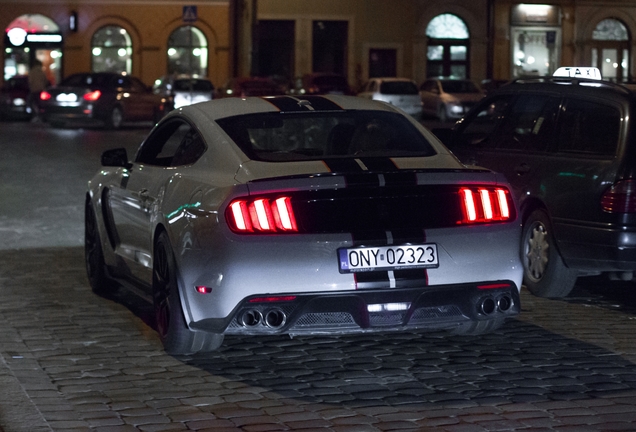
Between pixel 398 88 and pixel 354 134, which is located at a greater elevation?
pixel 354 134

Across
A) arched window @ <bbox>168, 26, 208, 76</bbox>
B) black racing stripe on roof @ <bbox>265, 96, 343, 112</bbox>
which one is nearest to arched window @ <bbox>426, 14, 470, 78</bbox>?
arched window @ <bbox>168, 26, 208, 76</bbox>

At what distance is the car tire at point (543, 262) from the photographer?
9.48 m

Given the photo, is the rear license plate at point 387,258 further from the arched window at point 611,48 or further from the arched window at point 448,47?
the arched window at point 611,48

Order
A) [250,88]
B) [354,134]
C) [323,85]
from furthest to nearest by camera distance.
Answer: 1. [323,85]
2. [250,88]
3. [354,134]

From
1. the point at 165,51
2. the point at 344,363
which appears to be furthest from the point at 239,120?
the point at 165,51

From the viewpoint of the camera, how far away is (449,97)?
43.3 m

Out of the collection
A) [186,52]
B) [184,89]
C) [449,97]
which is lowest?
[449,97]

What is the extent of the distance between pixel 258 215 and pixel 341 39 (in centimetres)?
4757

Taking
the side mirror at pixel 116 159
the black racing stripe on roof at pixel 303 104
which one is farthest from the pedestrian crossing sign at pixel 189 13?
the black racing stripe on roof at pixel 303 104

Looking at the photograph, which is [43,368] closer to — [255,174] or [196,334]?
[196,334]

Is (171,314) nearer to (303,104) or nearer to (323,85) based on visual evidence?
(303,104)

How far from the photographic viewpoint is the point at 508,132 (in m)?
10.3

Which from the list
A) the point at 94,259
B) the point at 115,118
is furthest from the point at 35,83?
the point at 94,259

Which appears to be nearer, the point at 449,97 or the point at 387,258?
the point at 387,258
